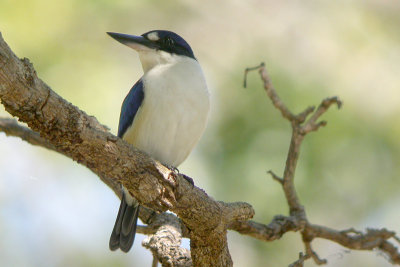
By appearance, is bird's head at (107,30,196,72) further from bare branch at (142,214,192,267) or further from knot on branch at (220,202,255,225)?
knot on branch at (220,202,255,225)

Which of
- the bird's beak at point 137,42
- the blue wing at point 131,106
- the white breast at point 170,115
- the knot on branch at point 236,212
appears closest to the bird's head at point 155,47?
the bird's beak at point 137,42

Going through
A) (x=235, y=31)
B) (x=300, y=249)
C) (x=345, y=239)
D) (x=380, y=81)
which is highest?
(x=235, y=31)

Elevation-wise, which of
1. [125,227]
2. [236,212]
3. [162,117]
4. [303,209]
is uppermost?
[162,117]

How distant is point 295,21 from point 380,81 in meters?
1.55

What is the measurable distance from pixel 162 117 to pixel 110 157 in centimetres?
131

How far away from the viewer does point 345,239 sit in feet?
15.9

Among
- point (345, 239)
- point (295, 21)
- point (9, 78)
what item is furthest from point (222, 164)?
point (9, 78)

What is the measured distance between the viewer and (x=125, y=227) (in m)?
4.50

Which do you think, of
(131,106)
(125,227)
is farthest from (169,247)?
(131,106)

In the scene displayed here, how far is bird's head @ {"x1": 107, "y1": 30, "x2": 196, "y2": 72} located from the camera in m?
4.81

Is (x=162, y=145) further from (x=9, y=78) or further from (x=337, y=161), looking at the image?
(x=337, y=161)

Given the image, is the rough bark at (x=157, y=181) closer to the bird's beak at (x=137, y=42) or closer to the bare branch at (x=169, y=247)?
the bare branch at (x=169, y=247)

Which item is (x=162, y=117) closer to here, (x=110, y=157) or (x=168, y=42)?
(x=168, y=42)

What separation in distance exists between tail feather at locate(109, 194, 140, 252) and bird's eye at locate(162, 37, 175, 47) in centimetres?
128
